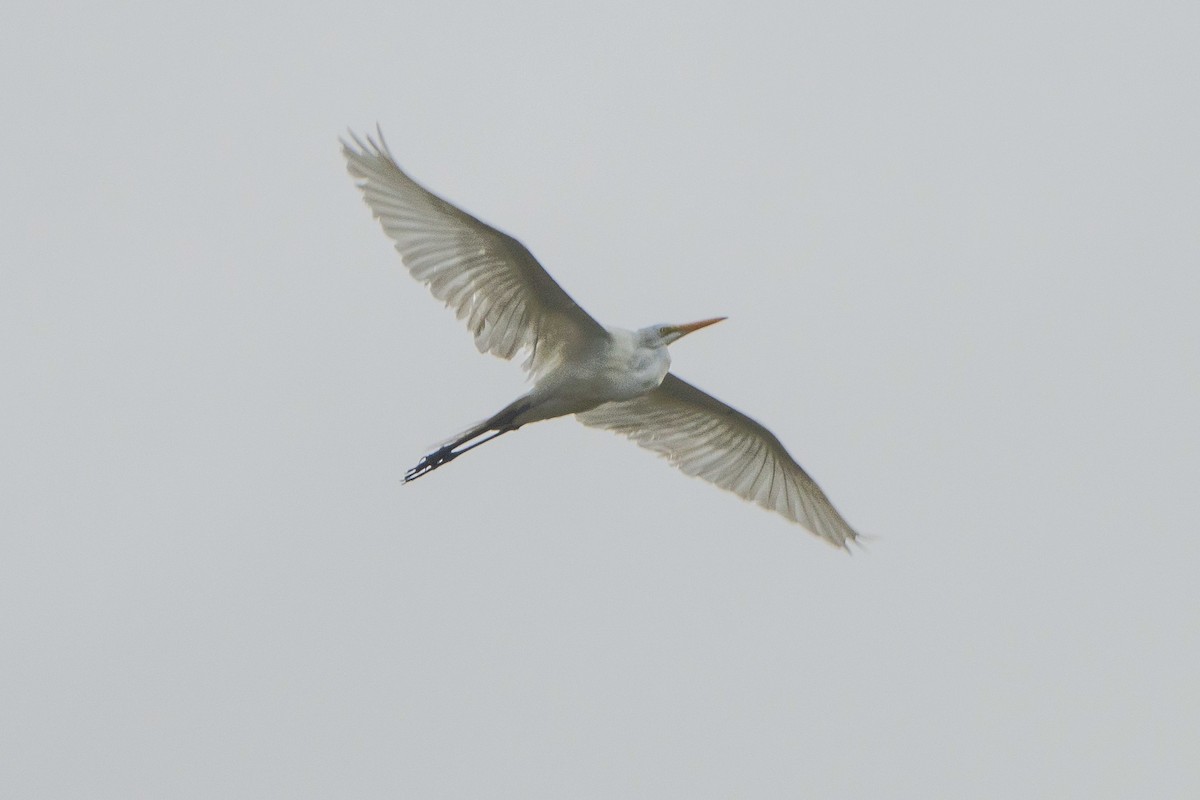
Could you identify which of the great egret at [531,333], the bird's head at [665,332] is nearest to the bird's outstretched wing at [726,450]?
the great egret at [531,333]

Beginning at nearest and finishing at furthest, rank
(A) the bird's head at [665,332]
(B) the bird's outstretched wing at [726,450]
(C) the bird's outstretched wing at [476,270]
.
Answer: (C) the bird's outstretched wing at [476,270] → (A) the bird's head at [665,332] → (B) the bird's outstretched wing at [726,450]

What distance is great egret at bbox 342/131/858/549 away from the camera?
488 inches

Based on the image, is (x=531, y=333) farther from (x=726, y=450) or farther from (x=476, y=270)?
(x=726, y=450)

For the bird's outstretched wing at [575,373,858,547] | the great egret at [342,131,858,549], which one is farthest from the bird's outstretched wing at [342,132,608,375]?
the bird's outstretched wing at [575,373,858,547]

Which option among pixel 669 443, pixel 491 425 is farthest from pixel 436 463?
pixel 669 443

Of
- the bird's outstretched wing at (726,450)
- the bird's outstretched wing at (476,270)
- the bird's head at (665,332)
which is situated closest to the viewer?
the bird's outstretched wing at (476,270)

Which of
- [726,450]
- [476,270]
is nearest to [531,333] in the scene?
[476,270]

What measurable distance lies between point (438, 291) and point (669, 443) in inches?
122

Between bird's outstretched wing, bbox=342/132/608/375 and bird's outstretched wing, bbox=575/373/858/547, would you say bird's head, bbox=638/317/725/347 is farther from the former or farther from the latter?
bird's outstretched wing, bbox=575/373/858/547

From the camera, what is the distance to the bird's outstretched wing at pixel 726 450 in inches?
584

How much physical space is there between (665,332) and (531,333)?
1.02m

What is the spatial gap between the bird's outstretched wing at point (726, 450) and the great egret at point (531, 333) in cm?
1

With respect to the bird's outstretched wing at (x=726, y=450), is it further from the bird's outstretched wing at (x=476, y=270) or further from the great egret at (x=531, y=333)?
the bird's outstretched wing at (x=476, y=270)

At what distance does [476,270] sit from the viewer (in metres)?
12.8
